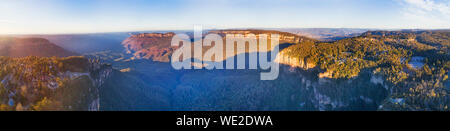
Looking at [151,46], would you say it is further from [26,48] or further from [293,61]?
[293,61]

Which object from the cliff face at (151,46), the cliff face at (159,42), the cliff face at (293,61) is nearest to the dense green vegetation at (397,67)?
the cliff face at (293,61)

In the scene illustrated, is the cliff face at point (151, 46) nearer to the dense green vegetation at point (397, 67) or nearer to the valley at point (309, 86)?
the valley at point (309, 86)

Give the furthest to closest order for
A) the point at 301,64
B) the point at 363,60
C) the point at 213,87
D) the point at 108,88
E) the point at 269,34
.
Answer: the point at 269,34 → the point at 213,87 → the point at 301,64 → the point at 108,88 → the point at 363,60

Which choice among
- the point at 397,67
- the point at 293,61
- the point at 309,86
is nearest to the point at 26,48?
the point at 293,61

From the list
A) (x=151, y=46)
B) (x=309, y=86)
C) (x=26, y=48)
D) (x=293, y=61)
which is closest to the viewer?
(x=309, y=86)

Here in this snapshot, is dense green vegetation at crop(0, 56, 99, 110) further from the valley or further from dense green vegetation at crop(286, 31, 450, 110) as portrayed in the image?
dense green vegetation at crop(286, 31, 450, 110)
